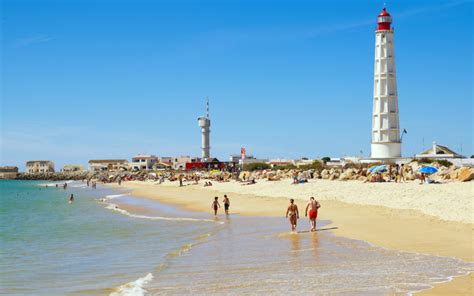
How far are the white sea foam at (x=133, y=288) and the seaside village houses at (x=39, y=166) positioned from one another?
610ft

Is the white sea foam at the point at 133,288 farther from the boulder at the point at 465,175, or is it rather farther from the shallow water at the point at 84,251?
the boulder at the point at 465,175

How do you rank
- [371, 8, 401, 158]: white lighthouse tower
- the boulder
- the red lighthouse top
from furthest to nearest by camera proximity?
the red lighthouse top < [371, 8, 401, 158]: white lighthouse tower < the boulder

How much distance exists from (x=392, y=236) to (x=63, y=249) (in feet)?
34.3

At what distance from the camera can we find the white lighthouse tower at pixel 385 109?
184 ft

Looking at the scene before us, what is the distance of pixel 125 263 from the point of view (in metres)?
14.6

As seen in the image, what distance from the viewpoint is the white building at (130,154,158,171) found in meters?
156

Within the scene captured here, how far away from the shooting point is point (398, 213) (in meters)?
22.1

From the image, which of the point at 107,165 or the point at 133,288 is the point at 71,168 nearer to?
the point at 107,165

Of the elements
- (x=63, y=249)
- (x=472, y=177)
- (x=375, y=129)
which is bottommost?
(x=63, y=249)

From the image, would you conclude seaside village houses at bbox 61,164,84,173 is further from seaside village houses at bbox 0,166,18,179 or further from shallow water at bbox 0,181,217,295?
shallow water at bbox 0,181,217,295

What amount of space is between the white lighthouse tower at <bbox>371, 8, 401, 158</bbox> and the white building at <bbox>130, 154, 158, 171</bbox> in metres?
105

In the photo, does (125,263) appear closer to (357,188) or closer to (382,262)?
(382,262)

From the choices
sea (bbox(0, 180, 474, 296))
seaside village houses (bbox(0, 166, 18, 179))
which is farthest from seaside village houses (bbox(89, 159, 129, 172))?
sea (bbox(0, 180, 474, 296))

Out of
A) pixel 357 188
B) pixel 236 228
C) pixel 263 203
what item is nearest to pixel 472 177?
pixel 357 188
